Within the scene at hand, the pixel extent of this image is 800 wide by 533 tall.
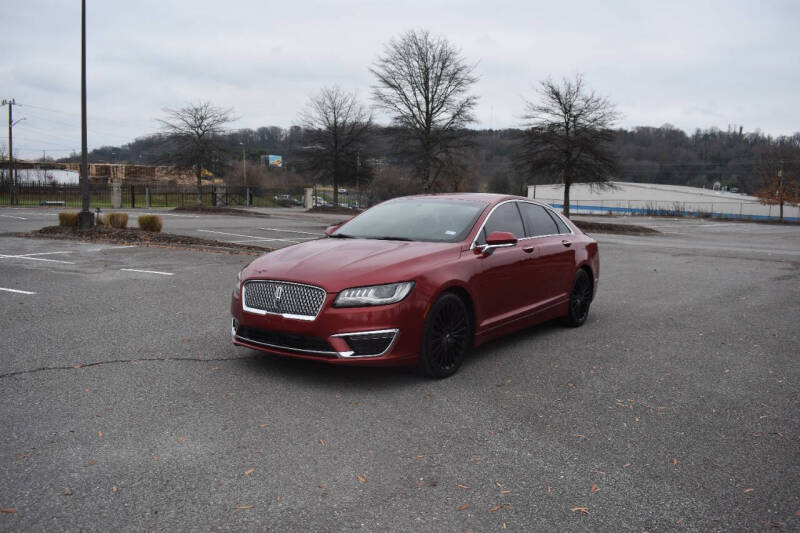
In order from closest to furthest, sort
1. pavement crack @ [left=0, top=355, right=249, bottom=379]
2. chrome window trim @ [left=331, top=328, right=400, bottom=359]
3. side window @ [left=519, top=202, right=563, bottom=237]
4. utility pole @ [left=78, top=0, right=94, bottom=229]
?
chrome window trim @ [left=331, top=328, right=400, bottom=359]
pavement crack @ [left=0, top=355, right=249, bottom=379]
side window @ [left=519, top=202, right=563, bottom=237]
utility pole @ [left=78, top=0, right=94, bottom=229]

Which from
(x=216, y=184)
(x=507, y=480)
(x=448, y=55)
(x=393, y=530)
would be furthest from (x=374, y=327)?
(x=216, y=184)

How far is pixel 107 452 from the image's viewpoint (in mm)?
3742

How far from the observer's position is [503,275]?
6.22 m

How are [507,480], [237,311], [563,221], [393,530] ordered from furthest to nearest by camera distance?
[563,221] → [237,311] → [507,480] → [393,530]

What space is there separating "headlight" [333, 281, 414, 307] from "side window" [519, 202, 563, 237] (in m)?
2.36

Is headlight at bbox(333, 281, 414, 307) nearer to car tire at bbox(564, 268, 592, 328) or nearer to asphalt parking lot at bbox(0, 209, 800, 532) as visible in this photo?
asphalt parking lot at bbox(0, 209, 800, 532)

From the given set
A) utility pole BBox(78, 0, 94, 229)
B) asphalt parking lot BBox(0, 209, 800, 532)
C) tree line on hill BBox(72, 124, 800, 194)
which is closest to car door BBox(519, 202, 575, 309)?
asphalt parking lot BBox(0, 209, 800, 532)

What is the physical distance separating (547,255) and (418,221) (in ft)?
5.21

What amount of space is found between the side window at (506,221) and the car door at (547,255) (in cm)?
12

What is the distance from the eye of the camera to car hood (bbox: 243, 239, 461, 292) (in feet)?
16.7

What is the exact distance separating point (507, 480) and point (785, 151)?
3127 inches

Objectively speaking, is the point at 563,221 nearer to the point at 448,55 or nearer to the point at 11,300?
the point at 11,300

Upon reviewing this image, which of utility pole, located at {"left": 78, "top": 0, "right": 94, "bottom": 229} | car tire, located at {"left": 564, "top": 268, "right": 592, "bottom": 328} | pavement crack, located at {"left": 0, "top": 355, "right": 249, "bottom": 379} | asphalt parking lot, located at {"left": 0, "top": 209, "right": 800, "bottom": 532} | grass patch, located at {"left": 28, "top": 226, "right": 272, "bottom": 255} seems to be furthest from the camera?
utility pole, located at {"left": 78, "top": 0, "right": 94, "bottom": 229}

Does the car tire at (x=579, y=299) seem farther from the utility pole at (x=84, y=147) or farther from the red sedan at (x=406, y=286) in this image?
the utility pole at (x=84, y=147)
